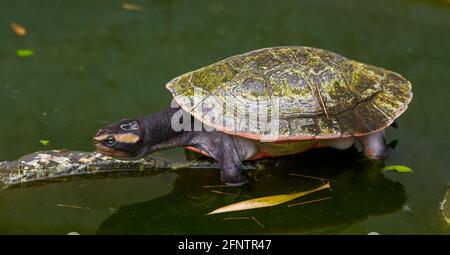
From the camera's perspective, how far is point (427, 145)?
499 centimetres

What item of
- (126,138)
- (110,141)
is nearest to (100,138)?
(110,141)

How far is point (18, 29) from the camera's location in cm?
691

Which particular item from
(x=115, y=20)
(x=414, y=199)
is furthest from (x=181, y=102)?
(x=115, y=20)

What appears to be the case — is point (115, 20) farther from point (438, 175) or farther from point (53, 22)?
point (438, 175)

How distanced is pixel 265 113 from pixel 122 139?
3.47 feet

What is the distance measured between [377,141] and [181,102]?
1576mm

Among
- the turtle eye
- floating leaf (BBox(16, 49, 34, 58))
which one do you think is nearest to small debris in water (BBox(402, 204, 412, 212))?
the turtle eye

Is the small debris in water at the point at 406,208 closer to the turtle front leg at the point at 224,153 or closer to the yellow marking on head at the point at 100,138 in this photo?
the turtle front leg at the point at 224,153

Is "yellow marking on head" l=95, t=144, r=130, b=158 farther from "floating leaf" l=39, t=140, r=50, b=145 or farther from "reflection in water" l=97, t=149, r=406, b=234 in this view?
"floating leaf" l=39, t=140, r=50, b=145

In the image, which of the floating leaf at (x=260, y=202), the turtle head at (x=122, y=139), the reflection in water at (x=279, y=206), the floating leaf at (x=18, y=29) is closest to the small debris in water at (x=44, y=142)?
the turtle head at (x=122, y=139)

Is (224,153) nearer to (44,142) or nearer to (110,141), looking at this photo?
(110,141)

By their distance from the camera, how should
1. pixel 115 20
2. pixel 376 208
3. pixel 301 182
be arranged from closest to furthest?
pixel 376 208 < pixel 301 182 < pixel 115 20

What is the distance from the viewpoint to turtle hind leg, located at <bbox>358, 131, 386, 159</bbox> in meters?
4.76

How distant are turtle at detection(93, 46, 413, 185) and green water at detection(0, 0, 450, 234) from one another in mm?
231
